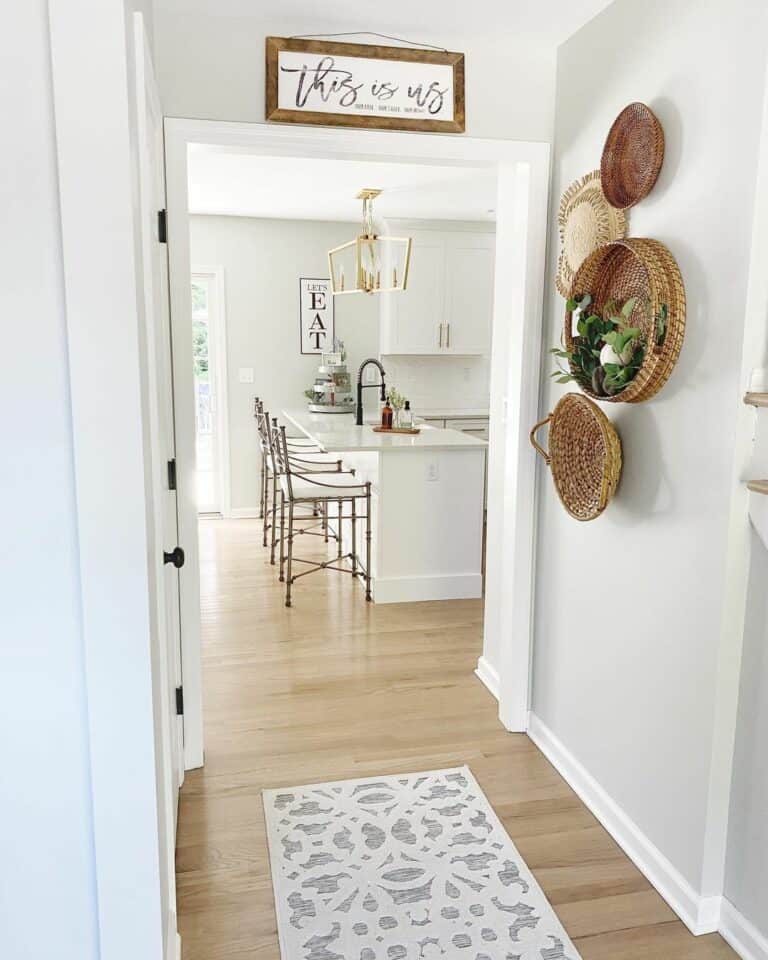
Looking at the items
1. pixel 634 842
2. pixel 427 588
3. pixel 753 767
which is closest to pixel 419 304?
pixel 427 588

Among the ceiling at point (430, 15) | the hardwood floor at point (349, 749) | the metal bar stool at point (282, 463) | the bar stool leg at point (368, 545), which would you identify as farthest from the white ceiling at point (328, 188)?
the hardwood floor at point (349, 749)

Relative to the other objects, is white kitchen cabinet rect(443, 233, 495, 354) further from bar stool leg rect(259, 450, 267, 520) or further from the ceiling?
→ the ceiling

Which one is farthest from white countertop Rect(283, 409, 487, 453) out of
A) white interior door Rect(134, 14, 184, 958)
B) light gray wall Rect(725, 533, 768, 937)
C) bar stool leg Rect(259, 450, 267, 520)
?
light gray wall Rect(725, 533, 768, 937)

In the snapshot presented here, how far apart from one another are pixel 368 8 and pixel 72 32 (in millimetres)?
1394

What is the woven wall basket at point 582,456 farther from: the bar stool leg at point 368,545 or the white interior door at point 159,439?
the bar stool leg at point 368,545

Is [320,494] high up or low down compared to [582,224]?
down

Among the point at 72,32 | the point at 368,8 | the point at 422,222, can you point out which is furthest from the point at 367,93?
the point at 422,222

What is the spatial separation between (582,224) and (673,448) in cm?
81

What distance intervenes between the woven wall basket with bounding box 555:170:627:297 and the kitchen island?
1930mm

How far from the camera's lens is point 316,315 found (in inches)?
254

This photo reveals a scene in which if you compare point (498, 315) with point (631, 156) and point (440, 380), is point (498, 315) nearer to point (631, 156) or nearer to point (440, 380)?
point (631, 156)

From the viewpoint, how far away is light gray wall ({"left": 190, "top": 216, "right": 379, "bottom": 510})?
Result: 6203mm

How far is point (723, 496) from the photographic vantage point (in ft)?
5.94

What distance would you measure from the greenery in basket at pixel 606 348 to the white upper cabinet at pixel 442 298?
415 cm
